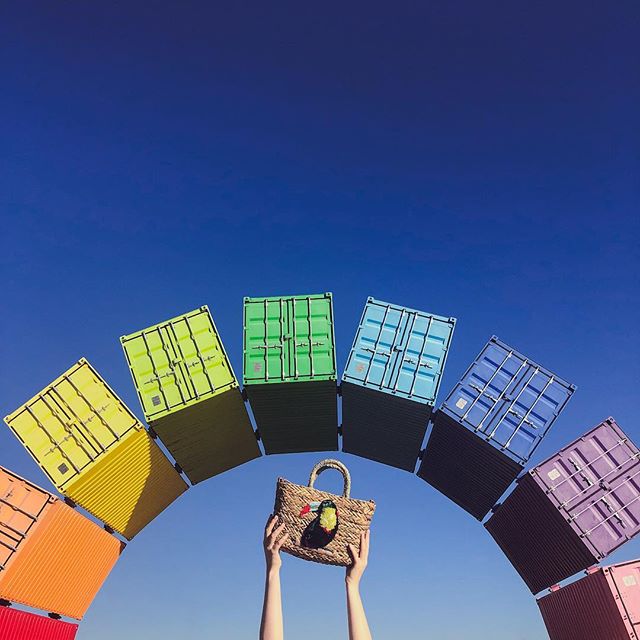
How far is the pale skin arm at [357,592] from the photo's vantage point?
645cm

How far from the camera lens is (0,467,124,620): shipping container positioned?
56.5 ft

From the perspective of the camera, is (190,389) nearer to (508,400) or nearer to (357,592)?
(508,400)

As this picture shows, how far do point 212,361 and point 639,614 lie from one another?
15.0 m

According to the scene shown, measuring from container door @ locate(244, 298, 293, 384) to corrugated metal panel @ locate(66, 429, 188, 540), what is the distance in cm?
428

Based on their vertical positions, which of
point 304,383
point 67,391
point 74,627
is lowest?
point 74,627

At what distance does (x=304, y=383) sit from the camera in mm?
18891

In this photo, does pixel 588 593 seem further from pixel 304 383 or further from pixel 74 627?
pixel 74 627

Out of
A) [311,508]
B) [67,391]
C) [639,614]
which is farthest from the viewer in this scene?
[67,391]

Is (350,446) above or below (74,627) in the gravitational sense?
above

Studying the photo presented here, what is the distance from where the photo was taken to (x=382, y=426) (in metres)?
20.2

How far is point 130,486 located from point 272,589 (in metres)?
14.4

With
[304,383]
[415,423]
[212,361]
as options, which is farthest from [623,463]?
[212,361]

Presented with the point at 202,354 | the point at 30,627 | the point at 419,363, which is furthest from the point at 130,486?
the point at 419,363

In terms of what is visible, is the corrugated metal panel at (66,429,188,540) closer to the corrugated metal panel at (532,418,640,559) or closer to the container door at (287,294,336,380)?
the container door at (287,294,336,380)
